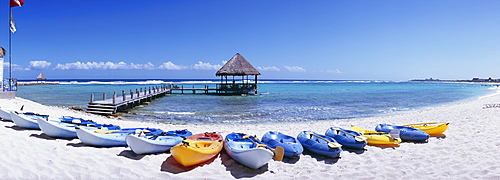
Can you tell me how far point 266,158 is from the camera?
16.3ft

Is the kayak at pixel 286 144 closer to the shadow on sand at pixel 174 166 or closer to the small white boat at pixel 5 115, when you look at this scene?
the shadow on sand at pixel 174 166

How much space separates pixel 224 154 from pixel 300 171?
179 cm

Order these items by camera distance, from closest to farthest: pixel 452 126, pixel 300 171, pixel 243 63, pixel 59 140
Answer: pixel 300 171, pixel 59 140, pixel 452 126, pixel 243 63

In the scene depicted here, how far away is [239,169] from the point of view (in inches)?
209

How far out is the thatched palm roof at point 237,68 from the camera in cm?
2916

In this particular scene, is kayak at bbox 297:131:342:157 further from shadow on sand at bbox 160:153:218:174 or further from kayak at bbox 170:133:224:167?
shadow on sand at bbox 160:153:218:174

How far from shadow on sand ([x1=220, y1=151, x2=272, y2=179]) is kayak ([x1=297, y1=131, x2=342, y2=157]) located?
1385mm

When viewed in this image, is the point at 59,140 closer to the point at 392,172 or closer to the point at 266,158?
the point at 266,158

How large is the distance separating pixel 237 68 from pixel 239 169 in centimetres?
2448

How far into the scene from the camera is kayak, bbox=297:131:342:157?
19.4 feet

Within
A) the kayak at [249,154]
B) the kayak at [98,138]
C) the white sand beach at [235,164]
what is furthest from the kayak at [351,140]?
the kayak at [98,138]

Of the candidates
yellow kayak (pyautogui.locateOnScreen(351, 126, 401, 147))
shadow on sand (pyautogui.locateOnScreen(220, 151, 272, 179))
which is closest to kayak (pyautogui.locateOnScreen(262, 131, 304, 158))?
shadow on sand (pyautogui.locateOnScreen(220, 151, 272, 179))

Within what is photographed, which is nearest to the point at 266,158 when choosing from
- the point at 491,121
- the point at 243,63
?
the point at 491,121

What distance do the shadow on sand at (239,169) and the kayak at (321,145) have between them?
4.54 ft
